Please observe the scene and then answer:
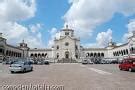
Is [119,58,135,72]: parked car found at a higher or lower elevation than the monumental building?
lower

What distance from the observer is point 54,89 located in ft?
39.7

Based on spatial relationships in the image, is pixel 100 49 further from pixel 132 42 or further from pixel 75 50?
pixel 132 42

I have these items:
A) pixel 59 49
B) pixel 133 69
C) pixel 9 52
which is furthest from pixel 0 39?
pixel 133 69

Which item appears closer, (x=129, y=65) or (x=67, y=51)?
(x=129, y=65)

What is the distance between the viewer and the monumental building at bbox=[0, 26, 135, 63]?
104812mm

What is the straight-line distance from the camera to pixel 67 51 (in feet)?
379

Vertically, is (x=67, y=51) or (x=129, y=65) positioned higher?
(x=67, y=51)

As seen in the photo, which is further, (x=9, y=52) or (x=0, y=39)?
(x=9, y=52)

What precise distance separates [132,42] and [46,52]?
2193 inches

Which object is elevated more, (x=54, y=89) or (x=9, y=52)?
(x=9, y=52)

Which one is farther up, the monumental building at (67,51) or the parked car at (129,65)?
the monumental building at (67,51)

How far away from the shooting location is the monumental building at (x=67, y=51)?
10481 cm

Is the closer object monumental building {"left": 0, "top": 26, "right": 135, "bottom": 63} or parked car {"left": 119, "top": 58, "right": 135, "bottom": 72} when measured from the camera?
parked car {"left": 119, "top": 58, "right": 135, "bottom": 72}

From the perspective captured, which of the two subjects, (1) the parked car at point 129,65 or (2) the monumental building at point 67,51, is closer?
(1) the parked car at point 129,65
